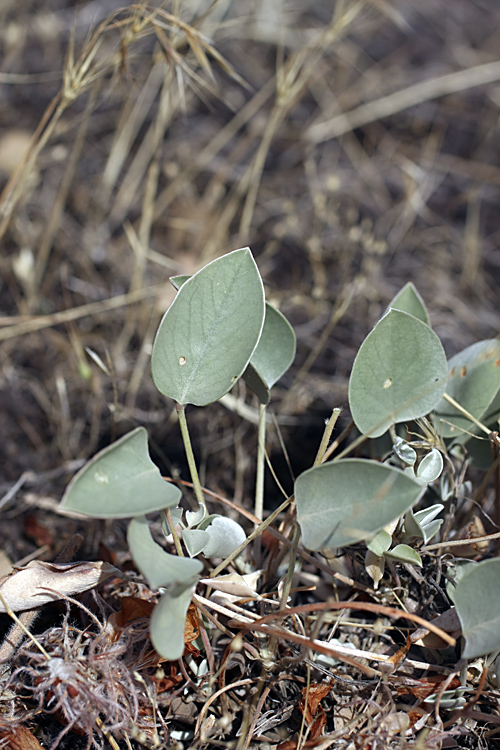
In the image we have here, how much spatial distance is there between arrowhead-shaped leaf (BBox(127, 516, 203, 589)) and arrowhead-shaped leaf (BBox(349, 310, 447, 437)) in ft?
0.79

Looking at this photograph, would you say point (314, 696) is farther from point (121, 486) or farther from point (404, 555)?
point (121, 486)

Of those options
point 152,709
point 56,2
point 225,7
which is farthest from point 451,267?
point 56,2

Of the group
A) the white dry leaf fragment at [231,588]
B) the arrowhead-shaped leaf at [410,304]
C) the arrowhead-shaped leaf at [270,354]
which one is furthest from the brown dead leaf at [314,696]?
the arrowhead-shaped leaf at [410,304]

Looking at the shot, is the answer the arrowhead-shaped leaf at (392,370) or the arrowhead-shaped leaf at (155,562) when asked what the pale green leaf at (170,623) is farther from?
the arrowhead-shaped leaf at (392,370)

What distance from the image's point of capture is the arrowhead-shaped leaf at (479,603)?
1.94 ft

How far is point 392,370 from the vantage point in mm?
693

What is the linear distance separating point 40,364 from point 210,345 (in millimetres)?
731

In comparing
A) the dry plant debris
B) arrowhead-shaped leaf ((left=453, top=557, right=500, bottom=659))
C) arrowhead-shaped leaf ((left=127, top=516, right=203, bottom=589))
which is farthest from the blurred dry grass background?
arrowhead-shaped leaf ((left=453, top=557, right=500, bottom=659))

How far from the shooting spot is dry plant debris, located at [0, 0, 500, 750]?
702mm

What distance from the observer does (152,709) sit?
0.70 m

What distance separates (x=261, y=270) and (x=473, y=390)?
0.77 m

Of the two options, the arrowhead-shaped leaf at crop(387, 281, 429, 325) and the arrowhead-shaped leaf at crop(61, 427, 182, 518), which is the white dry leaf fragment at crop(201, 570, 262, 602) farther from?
the arrowhead-shaped leaf at crop(387, 281, 429, 325)

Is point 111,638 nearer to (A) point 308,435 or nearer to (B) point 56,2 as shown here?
(A) point 308,435

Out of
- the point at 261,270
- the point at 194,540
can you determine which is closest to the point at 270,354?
the point at 194,540
